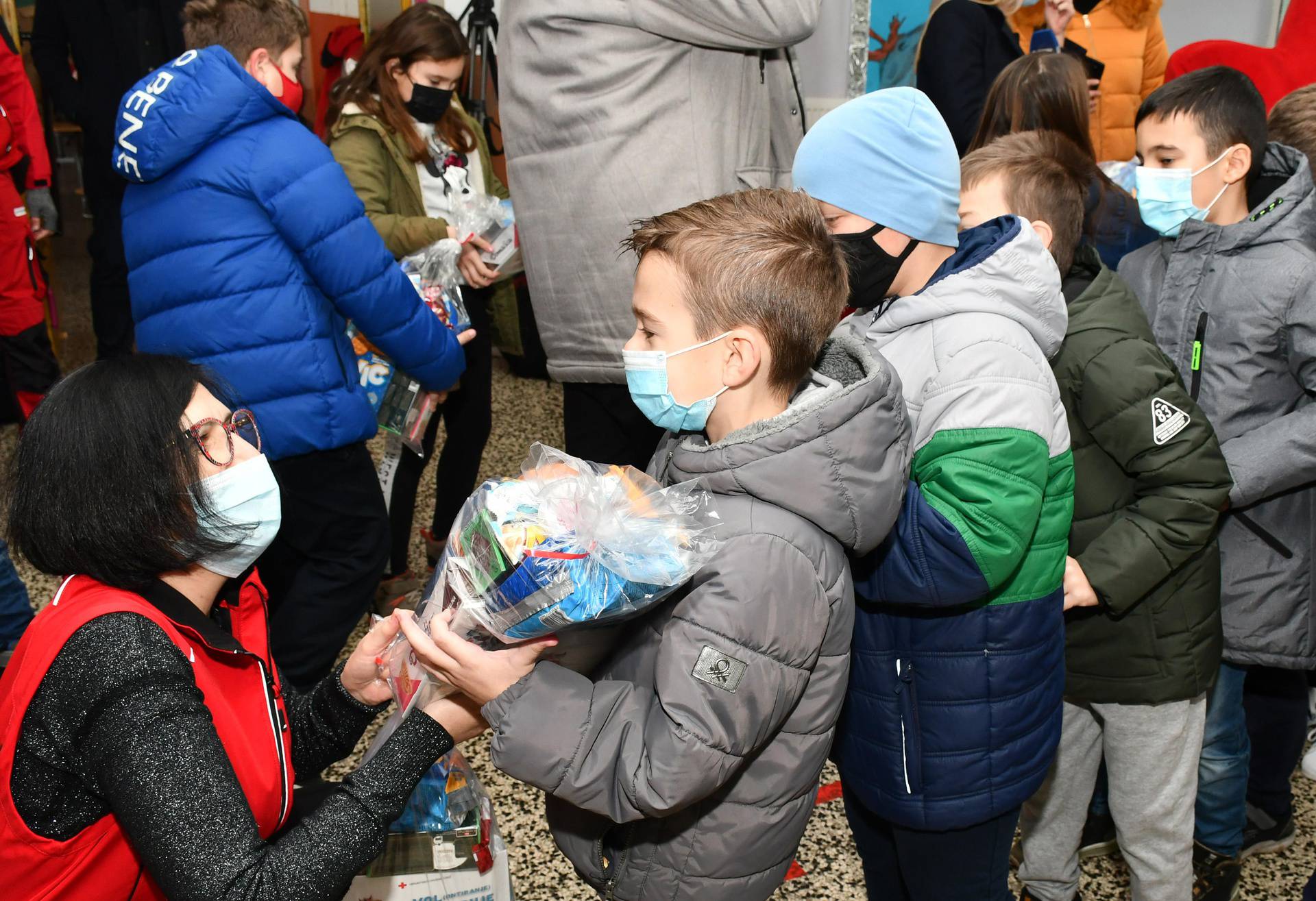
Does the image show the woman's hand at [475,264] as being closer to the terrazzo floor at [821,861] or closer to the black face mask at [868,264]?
the terrazzo floor at [821,861]

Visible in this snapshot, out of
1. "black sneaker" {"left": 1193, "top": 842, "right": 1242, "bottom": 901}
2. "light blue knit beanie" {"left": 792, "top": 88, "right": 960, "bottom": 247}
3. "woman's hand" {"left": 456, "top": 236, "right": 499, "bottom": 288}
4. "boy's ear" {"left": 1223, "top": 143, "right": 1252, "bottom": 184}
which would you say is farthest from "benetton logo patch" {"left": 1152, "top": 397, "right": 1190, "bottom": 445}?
"woman's hand" {"left": 456, "top": 236, "right": 499, "bottom": 288}

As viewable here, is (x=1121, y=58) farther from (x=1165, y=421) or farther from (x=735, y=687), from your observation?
(x=735, y=687)

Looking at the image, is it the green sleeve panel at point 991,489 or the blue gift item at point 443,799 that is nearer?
the green sleeve panel at point 991,489

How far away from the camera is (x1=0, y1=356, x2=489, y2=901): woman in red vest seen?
1.33 m

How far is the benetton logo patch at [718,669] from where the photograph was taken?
4.30 feet

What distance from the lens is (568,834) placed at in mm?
1566

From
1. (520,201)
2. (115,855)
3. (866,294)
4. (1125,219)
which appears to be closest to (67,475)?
(115,855)

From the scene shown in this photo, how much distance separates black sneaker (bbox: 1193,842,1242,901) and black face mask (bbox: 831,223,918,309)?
1.63 metres

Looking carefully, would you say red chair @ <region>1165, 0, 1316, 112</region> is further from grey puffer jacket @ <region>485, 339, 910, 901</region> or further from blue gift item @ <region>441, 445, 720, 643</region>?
blue gift item @ <region>441, 445, 720, 643</region>

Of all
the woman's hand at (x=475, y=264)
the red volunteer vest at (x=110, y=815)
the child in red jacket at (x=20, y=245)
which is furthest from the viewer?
the child in red jacket at (x=20, y=245)

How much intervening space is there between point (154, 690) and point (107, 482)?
0.31m

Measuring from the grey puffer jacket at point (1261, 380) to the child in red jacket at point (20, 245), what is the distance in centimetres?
426

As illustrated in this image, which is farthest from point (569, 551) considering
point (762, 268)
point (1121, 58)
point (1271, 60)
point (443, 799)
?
point (1271, 60)

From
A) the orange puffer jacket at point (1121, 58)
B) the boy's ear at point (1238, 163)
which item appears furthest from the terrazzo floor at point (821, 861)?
the orange puffer jacket at point (1121, 58)
